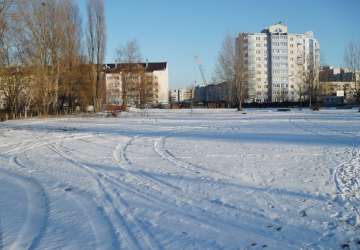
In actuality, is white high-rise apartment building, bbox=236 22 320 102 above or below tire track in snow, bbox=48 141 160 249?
above

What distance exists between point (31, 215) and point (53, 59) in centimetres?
3400

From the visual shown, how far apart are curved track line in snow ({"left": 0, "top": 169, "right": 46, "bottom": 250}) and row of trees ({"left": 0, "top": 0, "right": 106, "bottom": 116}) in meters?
17.1

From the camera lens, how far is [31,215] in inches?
177

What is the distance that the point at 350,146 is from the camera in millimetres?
10398

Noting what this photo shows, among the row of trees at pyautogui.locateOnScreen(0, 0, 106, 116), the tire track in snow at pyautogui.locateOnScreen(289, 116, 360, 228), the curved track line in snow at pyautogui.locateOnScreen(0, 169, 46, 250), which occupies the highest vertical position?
the row of trees at pyautogui.locateOnScreen(0, 0, 106, 116)

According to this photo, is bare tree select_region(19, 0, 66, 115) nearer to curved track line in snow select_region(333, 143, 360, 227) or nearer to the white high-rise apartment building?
curved track line in snow select_region(333, 143, 360, 227)

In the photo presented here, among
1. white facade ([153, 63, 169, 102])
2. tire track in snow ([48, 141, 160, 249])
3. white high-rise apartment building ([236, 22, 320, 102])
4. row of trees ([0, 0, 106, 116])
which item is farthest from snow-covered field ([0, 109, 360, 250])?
white facade ([153, 63, 169, 102])

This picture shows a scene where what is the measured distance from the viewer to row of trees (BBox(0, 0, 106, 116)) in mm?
28067

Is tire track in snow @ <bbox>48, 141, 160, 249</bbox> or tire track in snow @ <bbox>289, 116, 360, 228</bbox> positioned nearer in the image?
tire track in snow @ <bbox>48, 141, 160, 249</bbox>

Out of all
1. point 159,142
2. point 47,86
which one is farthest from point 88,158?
point 47,86

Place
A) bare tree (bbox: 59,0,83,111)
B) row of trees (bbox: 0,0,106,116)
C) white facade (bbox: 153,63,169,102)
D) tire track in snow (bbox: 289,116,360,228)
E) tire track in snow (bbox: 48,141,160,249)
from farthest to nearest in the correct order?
white facade (bbox: 153,63,169,102)
bare tree (bbox: 59,0,83,111)
row of trees (bbox: 0,0,106,116)
tire track in snow (bbox: 289,116,360,228)
tire track in snow (bbox: 48,141,160,249)

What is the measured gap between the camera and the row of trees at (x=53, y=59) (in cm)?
2807

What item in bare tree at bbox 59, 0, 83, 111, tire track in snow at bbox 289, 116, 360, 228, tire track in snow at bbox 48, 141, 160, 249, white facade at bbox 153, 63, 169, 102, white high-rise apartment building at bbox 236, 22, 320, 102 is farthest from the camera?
white facade at bbox 153, 63, 169, 102

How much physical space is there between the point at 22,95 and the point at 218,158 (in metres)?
42.6
